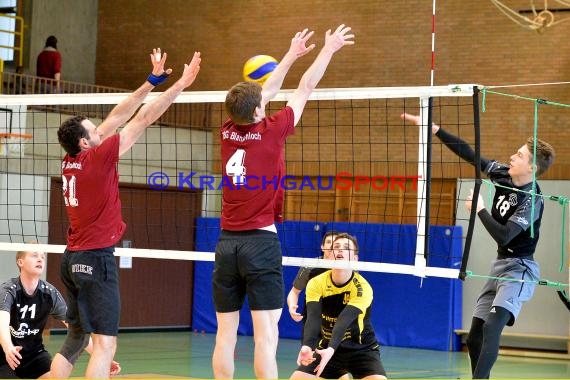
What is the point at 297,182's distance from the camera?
17.5 metres

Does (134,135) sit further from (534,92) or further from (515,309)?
(534,92)

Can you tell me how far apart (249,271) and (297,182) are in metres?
11.8

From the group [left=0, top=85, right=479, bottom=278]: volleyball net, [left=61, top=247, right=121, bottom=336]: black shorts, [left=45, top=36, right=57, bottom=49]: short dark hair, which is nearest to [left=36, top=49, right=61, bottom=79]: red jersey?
[left=45, top=36, right=57, bottom=49]: short dark hair

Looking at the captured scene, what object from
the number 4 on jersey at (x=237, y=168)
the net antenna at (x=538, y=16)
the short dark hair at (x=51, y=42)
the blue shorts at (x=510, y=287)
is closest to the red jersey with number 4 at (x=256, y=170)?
the number 4 on jersey at (x=237, y=168)

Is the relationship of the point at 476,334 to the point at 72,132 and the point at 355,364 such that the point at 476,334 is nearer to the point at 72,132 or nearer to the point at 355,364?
the point at 355,364

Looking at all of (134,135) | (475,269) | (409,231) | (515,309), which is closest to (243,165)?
(134,135)

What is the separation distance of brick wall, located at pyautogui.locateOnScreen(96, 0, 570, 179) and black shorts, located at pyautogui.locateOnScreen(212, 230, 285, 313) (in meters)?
10.6

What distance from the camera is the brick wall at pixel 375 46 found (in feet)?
51.6

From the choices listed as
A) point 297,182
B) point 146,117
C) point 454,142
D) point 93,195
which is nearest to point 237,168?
point 146,117

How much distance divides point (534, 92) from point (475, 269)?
2998 mm

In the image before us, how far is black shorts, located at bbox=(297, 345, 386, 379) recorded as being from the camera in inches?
280

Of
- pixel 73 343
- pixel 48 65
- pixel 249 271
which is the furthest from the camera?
pixel 48 65

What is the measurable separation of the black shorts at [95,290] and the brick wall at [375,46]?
35.3ft

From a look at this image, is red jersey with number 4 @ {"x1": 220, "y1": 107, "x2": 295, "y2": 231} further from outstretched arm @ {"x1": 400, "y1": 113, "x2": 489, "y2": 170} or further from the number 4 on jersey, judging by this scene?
outstretched arm @ {"x1": 400, "y1": 113, "x2": 489, "y2": 170}
